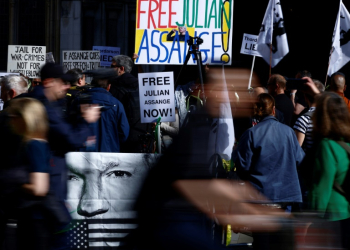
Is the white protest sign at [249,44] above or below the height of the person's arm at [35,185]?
above

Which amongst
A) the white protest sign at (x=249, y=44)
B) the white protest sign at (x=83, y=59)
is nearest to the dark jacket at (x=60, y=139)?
the white protest sign at (x=249, y=44)

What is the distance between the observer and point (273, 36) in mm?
11266

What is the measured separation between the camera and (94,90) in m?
6.44

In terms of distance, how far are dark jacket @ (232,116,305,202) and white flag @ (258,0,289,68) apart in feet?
17.3

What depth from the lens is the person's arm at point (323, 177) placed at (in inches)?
172

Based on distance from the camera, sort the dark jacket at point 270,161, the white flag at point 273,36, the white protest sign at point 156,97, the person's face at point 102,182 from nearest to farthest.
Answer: the dark jacket at point 270,161
the person's face at point 102,182
the white protest sign at point 156,97
the white flag at point 273,36

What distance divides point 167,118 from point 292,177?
2729mm

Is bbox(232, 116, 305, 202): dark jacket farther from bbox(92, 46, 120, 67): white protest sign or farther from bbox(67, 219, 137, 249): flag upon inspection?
bbox(92, 46, 120, 67): white protest sign

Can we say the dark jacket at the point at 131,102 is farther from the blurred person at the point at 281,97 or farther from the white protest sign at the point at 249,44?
the white protest sign at the point at 249,44

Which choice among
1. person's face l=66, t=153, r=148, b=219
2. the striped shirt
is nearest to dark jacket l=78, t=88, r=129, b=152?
A: person's face l=66, t=153, r=148, b=219

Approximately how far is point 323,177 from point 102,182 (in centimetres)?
271

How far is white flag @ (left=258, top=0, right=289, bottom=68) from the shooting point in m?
10.8

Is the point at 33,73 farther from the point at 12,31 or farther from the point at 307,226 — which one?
the point at 307,226

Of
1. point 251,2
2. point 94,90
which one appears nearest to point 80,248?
point 94,90
